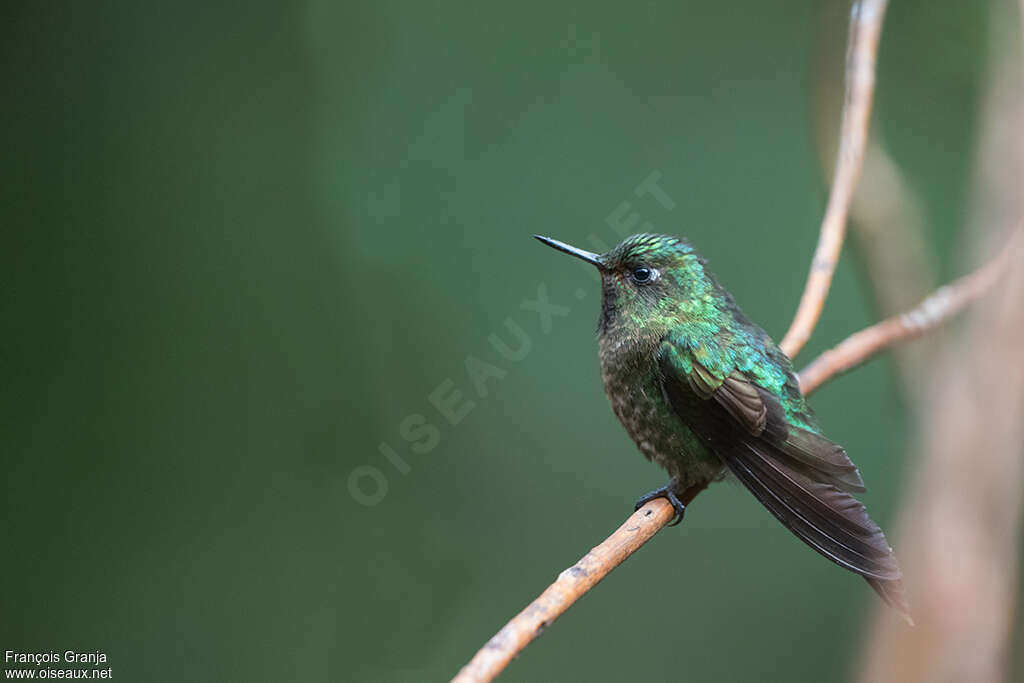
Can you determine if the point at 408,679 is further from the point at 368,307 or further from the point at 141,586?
the point at 368,307

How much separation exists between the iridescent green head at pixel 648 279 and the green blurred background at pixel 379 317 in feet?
3.22

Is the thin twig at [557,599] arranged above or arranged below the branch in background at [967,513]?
above

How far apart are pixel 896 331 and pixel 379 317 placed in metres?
2.02

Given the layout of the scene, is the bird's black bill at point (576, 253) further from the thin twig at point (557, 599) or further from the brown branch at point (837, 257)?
the thin twig at point (557, 599)

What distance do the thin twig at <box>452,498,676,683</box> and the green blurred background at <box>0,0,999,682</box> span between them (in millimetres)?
1744

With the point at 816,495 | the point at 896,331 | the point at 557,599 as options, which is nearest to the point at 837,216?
the point at 896,331

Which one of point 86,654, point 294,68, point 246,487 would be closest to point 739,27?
point 294,68

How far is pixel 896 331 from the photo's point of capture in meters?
2.58

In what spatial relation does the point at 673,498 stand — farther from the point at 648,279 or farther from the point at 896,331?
the point at 896,331

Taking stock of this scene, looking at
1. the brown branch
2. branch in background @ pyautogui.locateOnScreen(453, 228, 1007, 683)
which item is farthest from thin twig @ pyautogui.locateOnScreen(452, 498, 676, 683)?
the brown branch

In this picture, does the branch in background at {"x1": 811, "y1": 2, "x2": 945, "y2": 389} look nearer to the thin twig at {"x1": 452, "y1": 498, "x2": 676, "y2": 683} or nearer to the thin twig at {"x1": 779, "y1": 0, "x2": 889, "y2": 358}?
the thin twig at {"x1": 779, "y1": 0, "x2": 889, "y2": 358}

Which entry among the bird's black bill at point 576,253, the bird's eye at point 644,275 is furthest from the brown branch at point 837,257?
the bird's black bill at point 576,253

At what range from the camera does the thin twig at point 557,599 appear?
136 centimetres

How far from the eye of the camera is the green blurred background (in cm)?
350
